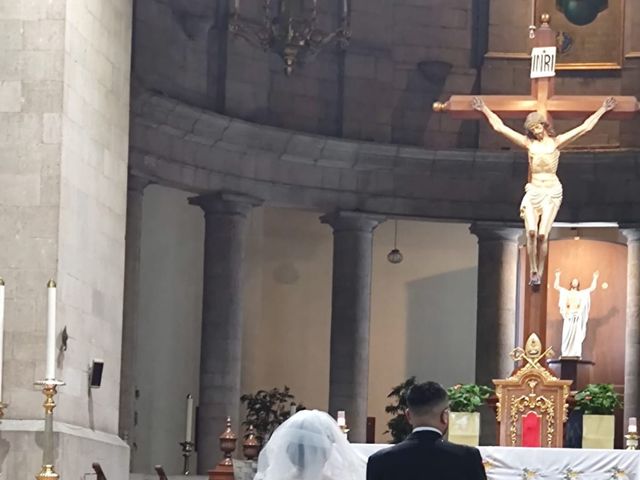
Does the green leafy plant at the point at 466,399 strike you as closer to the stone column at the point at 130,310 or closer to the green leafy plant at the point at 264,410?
the stone column at the point at 130,310

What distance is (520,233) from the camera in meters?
23.8

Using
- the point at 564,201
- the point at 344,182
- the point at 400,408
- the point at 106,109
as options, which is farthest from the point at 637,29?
the point at 106,109

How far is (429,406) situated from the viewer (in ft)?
22.5

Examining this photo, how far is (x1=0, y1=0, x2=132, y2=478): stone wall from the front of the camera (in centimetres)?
1271

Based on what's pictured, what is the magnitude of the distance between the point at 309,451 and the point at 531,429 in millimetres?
7758

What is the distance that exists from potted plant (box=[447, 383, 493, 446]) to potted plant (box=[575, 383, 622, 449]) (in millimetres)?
935

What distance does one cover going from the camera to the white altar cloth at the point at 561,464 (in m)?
12.9

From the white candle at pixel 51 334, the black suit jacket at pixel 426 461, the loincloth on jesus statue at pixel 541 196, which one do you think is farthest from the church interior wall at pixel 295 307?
the black suit jacket at pixel 426 461

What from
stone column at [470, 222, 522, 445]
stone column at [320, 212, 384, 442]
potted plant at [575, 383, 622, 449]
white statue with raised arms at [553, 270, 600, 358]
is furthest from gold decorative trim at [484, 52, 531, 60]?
potted plant at [575, 383, 622, 449]

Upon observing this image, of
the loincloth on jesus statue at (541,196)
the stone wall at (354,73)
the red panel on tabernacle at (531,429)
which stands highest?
the stone wall at (354,73)

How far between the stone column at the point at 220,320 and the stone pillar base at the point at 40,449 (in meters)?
7.94

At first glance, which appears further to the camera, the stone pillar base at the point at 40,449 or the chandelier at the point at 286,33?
the chandelier at the point at 286,33

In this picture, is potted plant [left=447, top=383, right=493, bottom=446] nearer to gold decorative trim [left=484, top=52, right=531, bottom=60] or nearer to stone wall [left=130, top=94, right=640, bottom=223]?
stone wall [left=130, top=94, right=640, bottom=223]

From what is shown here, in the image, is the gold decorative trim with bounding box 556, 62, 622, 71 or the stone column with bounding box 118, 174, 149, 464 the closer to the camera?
the stone column with bounding box 118, 174, 149, 464
